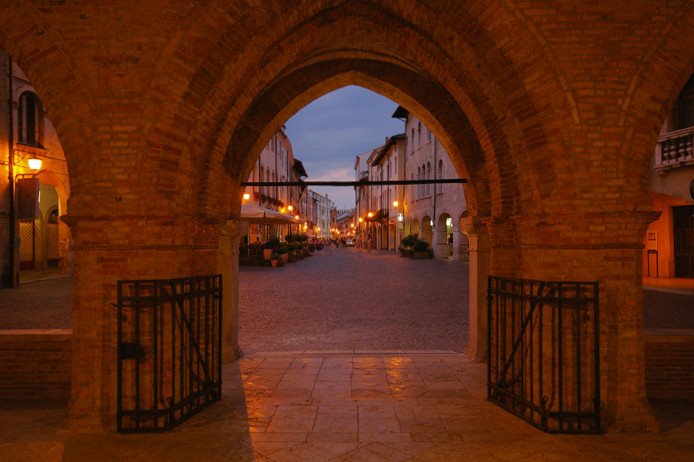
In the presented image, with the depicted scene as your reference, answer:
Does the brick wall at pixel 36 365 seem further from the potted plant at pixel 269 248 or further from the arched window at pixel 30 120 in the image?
the potted plant at pixel 269 248

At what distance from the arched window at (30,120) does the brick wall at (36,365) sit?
1406 centimetres

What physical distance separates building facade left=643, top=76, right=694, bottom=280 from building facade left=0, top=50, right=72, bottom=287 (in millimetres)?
17485

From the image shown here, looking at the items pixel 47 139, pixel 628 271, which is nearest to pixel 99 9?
pixel 628 271

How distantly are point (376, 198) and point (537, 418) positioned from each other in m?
55.0

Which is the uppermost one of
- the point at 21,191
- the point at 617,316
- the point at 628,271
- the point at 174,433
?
the point at 21,191

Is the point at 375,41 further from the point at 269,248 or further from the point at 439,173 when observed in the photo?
the point at 439,173

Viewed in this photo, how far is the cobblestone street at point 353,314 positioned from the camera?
8.04m

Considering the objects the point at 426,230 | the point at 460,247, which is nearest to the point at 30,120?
the point at 460,247

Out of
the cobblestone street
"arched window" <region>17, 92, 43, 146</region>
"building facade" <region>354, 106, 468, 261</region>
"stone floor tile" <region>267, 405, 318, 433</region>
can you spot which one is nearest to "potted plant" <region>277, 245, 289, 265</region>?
the cobblestone street

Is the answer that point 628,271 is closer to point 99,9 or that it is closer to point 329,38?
point 329,38

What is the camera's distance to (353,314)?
34.7 feet

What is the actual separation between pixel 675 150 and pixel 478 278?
11.2 metres

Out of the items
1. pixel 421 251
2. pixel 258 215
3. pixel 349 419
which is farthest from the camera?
pixel 421 251

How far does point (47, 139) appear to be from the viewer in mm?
17625
